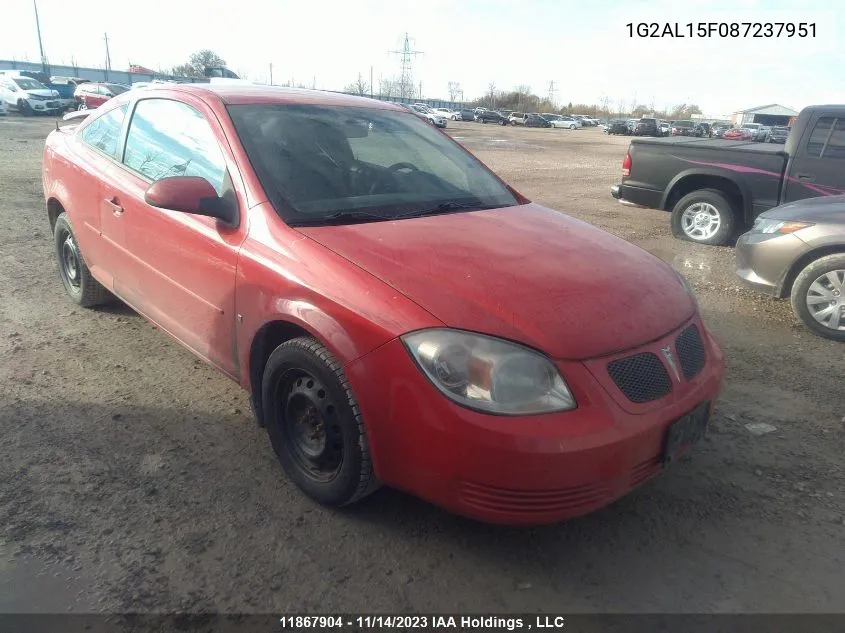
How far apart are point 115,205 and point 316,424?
6.77 ft

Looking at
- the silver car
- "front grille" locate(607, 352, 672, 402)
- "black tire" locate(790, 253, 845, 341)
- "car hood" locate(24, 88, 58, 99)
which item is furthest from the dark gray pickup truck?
"car hood" locate(24, 88, 58, 99)

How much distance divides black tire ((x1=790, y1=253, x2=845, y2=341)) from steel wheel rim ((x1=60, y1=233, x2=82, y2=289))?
17.6 feet

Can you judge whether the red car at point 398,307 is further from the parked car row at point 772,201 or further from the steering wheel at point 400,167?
the parked car row at point 772,201

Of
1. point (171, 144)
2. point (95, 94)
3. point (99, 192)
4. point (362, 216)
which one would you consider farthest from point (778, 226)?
point (95, 94)

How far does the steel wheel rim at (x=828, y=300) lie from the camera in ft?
15.2

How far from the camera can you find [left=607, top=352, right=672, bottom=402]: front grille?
7.28 feet

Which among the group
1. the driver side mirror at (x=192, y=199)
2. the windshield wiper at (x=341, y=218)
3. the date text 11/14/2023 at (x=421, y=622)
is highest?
the driver side mirror at (x=192, y=199)

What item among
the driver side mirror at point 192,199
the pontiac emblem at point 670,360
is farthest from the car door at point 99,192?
the pontiac emblem at point 670,360

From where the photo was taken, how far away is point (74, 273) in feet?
15.5

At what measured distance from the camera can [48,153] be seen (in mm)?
4777

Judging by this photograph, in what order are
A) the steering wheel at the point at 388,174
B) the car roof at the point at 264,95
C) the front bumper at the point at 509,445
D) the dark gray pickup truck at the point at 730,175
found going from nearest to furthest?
1. the front bumper at the point at 509,445
2. the steering wheel at the point at 388,174
3. the car roof at the point at 264,95
4. the dark gray pickup truck at the point at 730,175

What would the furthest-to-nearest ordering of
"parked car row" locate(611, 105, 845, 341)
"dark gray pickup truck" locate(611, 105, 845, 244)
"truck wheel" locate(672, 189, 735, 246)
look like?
"truck wheel" locate(672, 189, 735, 246) → "dark gray pickup truck" locate(611, 105, 845, 244) → "parked car row" locate(611, 105, 845, 341)

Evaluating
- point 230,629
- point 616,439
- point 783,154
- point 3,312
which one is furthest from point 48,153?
point 783,154

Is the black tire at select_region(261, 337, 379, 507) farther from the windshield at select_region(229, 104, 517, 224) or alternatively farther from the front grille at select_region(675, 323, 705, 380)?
the front grille at select_region(675, 323, 705, 380)
